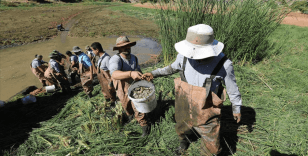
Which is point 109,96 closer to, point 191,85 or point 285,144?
point 191,85

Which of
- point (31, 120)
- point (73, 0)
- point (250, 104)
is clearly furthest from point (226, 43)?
point (73, 0)

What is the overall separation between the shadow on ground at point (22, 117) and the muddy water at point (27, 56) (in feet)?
6.51

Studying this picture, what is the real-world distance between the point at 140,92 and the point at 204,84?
43.0 inches

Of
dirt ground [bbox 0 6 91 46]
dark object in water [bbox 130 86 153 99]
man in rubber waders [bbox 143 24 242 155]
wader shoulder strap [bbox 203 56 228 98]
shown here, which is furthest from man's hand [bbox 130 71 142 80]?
dirt ground [bbox 0 6 91 46]

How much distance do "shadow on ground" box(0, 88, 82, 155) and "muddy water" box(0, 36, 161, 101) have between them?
6.51 ft

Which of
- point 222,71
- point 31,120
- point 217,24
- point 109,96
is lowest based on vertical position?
point 31,120

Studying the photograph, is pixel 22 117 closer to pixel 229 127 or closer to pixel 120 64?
pixel 120 64

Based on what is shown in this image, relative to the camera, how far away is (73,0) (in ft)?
123

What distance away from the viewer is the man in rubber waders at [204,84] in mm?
1388

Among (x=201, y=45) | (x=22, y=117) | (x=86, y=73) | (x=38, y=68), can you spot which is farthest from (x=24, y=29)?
(x=201, y=45)

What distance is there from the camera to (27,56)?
8836 millimetres

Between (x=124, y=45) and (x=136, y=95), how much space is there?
829 millimetres

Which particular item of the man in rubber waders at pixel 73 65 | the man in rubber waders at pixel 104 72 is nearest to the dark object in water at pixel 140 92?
the man in rubber waders at pixel 104 72

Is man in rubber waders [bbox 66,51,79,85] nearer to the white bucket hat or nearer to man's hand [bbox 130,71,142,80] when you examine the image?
man's hand [bbox 130,71,142,80]
